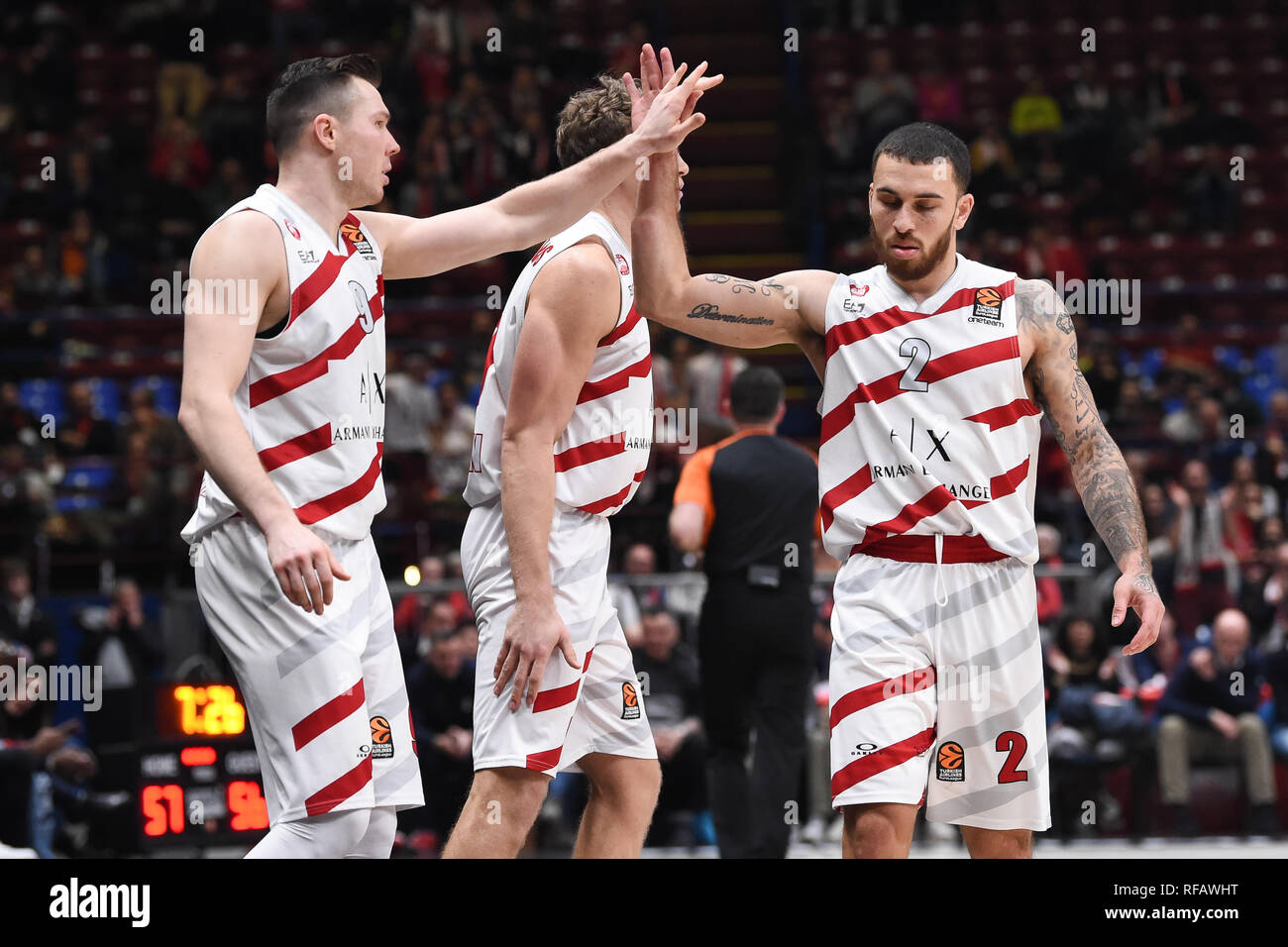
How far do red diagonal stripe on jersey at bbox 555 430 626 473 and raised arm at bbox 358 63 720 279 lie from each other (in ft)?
1.94

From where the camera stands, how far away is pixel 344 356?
4.03 meters

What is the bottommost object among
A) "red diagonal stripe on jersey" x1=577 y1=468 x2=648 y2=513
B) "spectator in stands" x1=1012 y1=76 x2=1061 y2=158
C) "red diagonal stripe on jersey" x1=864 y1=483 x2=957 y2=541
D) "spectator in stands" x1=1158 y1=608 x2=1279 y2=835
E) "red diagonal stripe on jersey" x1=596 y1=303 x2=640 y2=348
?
"spectator in stands" x1=1158 y1=608 x2=1279 y2=835

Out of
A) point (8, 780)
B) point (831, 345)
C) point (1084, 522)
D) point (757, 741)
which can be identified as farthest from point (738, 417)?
point (1084, 522)

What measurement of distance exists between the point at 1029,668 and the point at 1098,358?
9.50 metres

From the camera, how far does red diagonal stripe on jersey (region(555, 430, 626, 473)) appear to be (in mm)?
4363

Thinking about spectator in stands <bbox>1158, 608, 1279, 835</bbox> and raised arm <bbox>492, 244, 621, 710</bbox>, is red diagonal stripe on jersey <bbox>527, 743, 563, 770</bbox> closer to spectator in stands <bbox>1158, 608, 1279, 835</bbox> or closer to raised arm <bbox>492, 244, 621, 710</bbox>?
raised arm <bbox>492, 244, 621, 710</bbox>

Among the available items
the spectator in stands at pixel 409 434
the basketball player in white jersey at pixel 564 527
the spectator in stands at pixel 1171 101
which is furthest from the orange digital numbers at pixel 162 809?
the spectator in stands at pixel 1171 101

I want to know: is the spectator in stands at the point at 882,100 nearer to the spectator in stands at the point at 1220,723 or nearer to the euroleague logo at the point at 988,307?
the spectator in stands at the point at 1220,723

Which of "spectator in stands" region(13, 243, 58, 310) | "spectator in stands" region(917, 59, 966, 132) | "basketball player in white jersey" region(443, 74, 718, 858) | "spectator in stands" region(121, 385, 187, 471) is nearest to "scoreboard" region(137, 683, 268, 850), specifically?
"basketball player in white jersey" region(443, 74, 718, 858)

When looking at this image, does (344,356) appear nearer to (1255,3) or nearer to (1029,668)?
(1029,668)

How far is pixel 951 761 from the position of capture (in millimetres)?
4191

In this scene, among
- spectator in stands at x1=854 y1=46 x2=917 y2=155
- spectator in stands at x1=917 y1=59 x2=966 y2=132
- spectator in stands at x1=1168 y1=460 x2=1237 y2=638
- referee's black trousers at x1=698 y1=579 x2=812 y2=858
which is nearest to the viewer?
referee's black trousers at x1=698 y1=579 x2=812 y2=858

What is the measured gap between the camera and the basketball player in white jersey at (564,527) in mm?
4133

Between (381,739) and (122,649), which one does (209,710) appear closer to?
(122,649)
